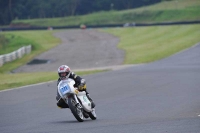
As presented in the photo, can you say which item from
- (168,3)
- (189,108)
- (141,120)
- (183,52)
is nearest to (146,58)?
(183,52)

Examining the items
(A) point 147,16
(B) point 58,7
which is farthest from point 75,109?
(B) point 58,7

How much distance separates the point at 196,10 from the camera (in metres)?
87.2

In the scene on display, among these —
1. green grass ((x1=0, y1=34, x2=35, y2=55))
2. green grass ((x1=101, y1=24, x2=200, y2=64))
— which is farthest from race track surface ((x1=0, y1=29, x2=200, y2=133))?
green grass ((x1=0, y1=34, x2=35, y2=55))

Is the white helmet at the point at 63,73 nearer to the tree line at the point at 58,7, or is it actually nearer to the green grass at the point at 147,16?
the green grass at the point at 147,16

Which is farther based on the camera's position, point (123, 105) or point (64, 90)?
point (123, 105)

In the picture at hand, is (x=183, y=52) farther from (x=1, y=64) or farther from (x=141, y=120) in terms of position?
(x=141, y=120)

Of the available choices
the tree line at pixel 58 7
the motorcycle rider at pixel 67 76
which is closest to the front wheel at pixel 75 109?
the motorcycle rider at pixel 67 76

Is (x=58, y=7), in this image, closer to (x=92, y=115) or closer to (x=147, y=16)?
(x=147, y=16)

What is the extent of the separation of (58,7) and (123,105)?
105329mm

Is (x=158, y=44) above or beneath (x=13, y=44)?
above

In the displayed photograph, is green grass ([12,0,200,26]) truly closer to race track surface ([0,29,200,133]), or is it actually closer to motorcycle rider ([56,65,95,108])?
race track surface ([0,29,200,133])

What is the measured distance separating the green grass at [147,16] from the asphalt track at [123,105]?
60855 mm

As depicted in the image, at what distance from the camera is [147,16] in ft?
316

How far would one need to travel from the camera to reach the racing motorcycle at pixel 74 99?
12.2 m
